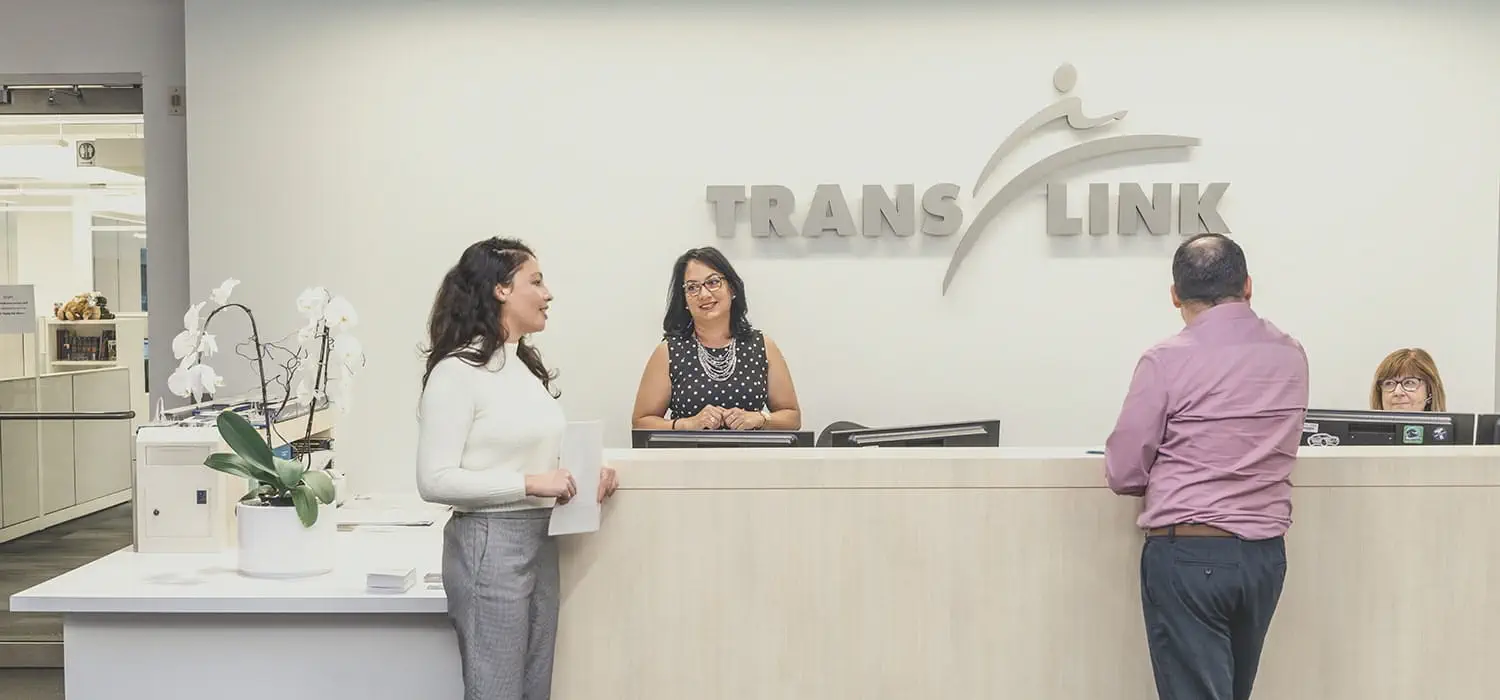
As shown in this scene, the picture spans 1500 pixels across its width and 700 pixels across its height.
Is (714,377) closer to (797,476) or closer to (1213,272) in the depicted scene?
(797,476)

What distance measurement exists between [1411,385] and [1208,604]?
2374mm

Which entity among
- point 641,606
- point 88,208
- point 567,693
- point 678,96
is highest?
point 678,96

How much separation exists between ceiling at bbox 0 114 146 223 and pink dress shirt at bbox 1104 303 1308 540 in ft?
14.9

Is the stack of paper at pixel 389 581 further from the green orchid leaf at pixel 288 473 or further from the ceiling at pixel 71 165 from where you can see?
the ceiling at pixel 71 165

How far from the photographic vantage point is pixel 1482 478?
2.48m

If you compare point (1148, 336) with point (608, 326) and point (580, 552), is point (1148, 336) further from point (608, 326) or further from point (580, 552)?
point (580, 552)

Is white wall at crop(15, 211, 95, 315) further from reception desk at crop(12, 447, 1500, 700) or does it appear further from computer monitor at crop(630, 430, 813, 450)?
reception desk at crop(12, 447, 1500, 700)

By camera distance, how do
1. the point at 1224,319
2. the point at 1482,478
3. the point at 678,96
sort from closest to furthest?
the point at 1224,319 → the point at 1482,478 → the point at 678,96

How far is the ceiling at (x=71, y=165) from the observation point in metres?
4.82

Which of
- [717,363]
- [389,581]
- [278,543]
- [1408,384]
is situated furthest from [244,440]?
[1408,384]

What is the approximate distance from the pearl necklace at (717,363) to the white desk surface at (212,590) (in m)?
1.21

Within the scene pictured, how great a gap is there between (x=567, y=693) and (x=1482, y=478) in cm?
211

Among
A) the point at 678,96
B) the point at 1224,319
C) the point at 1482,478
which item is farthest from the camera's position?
the point at 678,96

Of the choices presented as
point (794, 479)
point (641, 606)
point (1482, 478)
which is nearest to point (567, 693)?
point (641, 606)
